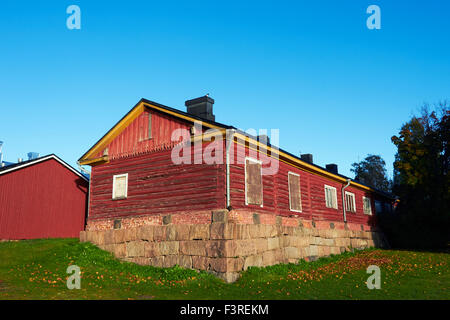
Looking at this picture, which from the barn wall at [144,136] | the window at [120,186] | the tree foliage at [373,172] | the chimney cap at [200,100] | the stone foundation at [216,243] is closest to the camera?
the stone foundation at [216,243]

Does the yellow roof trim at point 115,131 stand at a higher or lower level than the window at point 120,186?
higher

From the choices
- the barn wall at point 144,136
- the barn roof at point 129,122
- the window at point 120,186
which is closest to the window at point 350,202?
the barn roof at point 129,122

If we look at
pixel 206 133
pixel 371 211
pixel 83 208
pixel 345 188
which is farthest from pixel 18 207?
pixel 371 211

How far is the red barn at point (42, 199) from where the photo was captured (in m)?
22.7

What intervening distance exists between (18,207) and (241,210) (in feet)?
50.6

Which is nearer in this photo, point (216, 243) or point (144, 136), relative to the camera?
point (216, 243)

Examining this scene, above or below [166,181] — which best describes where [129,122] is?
above

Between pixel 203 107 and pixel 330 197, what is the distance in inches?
415

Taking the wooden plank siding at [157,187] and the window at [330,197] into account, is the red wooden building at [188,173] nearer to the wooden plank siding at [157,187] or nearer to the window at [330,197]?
the wooden plank siding at [157,187]

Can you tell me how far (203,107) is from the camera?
18.8 m

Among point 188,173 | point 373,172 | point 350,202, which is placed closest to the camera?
point 188,173

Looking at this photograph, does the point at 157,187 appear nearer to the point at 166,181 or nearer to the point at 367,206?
the point at 166,181

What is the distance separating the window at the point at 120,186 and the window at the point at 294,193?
325 inches

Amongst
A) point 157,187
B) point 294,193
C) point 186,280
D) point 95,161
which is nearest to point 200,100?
point 157,187
